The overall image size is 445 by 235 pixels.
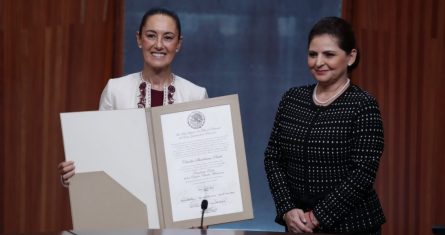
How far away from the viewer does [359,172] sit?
265 cm

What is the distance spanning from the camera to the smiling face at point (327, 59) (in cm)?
273

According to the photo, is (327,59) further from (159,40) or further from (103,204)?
(103,204)

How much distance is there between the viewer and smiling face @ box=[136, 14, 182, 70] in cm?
291

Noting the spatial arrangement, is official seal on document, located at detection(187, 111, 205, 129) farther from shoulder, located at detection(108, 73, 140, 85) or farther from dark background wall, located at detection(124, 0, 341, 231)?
dark background wall, located at detection(124, 0, 341, 231)

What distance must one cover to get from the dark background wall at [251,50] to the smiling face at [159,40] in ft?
4.71

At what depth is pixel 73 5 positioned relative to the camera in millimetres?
4215

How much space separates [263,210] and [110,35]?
48.8 inches

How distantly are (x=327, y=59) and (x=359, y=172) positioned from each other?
398mm
